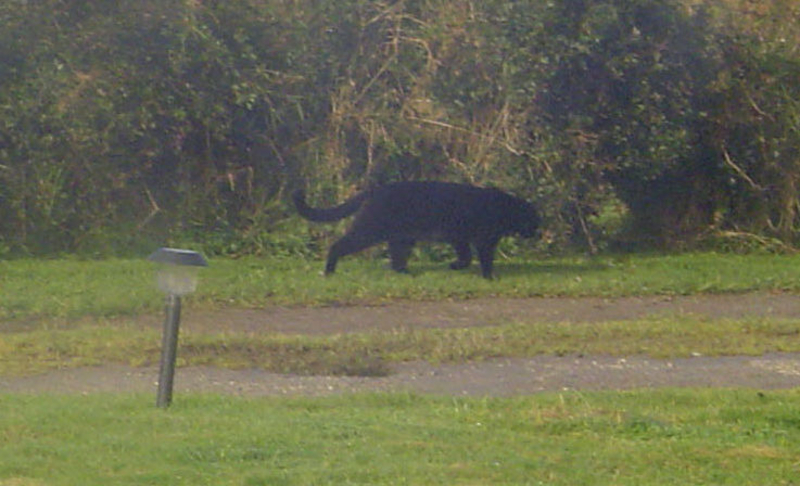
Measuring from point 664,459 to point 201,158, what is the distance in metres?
11.0

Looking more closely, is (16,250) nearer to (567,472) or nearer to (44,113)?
(44,113)

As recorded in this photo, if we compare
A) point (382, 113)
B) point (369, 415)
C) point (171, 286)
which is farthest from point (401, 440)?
point (382, 113)

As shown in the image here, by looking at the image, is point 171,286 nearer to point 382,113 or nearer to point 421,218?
point 421,218

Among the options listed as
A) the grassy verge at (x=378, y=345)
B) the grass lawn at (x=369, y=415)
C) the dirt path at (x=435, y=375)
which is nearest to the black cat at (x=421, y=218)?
the grass lawn at (x=369, y=415)

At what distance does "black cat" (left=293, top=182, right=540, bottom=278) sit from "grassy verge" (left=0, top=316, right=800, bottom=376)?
288 cm

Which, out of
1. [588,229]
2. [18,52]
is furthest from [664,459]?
[18,52]

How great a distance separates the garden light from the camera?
26.2 ft

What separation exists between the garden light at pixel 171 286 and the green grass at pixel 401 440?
7.4 inches

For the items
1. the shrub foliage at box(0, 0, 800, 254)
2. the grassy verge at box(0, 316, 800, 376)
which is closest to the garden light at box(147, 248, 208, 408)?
the grassy verge at box(0, 316, 800, 376)

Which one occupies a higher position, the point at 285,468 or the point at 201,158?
the point at 201,158

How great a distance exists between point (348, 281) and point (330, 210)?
126 cm

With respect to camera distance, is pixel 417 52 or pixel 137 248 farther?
pixel 417 52

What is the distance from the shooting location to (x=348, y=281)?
45.9ft

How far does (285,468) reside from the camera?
677cm
